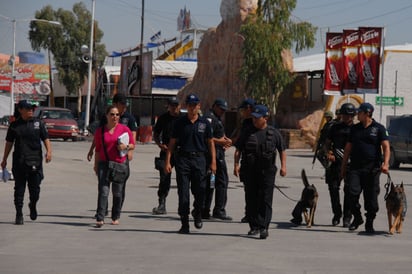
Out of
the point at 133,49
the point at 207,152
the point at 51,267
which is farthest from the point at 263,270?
the point at 133,49

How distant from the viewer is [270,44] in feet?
162

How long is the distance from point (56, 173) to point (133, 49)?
56.1 meters

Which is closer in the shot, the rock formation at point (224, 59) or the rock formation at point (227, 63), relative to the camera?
the rock formation at point (227, 63)

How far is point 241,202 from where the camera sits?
54.9 ft

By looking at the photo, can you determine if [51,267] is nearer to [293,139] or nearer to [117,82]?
[293,139]

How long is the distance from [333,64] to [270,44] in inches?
264

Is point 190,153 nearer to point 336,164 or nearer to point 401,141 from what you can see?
point 336,164

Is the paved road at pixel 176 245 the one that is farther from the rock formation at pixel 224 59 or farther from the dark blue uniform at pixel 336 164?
the rock formation at pixel 224 59

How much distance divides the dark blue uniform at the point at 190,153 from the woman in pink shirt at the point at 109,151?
84 cm

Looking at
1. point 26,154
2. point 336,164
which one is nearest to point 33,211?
point 26,154

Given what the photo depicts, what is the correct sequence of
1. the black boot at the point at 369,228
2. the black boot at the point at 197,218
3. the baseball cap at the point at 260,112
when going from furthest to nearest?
the black boot at the point at 369,228, the black boot at the point at 197,218, the baseball cap at the point at 260,112

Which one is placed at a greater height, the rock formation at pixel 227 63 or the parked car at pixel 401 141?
the rock formation at pixel 227 63

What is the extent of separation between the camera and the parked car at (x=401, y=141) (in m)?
29.4

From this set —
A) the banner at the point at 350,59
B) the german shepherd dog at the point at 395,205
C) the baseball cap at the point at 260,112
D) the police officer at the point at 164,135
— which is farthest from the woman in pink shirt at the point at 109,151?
the banner at the point at 350,59
